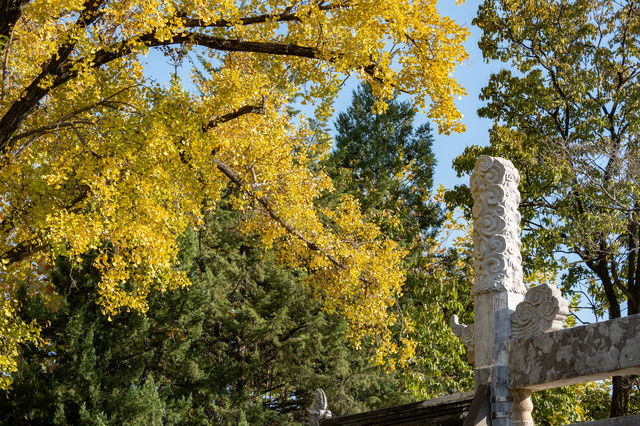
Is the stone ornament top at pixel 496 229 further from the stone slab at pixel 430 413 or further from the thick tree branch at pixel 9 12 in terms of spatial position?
the thick tree branch at pixel 9 12

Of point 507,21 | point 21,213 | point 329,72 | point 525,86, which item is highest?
point 507,21

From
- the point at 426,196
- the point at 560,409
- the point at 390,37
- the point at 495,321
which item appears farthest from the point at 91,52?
the point at 426,196

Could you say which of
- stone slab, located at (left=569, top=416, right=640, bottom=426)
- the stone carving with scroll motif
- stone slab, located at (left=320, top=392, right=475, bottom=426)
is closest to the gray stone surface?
the stone carving with scroll motif

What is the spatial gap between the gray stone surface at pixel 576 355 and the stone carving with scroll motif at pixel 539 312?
0.26ft

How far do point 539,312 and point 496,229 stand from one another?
80 cm

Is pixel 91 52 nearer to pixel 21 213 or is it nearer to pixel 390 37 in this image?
pixel 21 213

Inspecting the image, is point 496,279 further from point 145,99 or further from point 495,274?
point 145,99

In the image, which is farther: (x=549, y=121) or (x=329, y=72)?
(x=549, y=121)

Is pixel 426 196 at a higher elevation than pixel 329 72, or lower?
higher

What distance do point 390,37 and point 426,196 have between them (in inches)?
604

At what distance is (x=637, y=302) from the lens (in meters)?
12.3

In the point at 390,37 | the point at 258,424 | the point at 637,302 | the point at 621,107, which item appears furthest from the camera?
the point at 258,424

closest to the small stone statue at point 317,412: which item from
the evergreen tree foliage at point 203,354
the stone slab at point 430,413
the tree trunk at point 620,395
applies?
the stone slab at point 430,413

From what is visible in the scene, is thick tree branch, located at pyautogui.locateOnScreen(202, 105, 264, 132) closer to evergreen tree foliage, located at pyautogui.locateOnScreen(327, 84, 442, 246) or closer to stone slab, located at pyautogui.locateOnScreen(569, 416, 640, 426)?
stone slab, located at pyautogui.locateOnScreen(569, 416, 640, 426)
